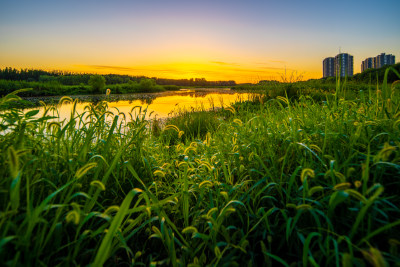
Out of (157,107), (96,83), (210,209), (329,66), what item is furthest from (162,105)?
(329,66)

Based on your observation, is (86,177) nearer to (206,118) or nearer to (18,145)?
(18,145)

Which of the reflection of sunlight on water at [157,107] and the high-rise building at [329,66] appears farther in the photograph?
the high-rise building at [329,66]

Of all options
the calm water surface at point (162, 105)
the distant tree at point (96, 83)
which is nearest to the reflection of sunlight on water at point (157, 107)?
the calm water surface at point (162, 105)

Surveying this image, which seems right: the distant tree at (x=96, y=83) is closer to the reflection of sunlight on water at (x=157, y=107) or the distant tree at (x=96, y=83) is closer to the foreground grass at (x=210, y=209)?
the reflection of sunlight on water at (x=157, y=107)

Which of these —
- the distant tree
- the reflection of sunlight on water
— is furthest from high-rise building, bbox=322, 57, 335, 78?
A: the reflection of sunlight on water

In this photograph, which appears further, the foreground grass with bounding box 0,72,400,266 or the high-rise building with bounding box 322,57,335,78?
the high-rise building with bounding box 322,57,335,78

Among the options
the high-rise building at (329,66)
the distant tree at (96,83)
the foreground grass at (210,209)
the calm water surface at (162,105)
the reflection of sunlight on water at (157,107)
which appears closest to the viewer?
the foreground grass at (210,209)

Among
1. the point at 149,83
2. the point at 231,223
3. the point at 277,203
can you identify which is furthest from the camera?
the point at 149,83

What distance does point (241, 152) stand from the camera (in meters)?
2.07

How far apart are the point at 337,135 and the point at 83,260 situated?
1.76 metres

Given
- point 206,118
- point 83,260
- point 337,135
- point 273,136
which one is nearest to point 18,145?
point 83,260

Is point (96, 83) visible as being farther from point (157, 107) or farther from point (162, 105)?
point (157, 107)

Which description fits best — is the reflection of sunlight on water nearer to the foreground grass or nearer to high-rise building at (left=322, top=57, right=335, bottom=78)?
the foreground grass

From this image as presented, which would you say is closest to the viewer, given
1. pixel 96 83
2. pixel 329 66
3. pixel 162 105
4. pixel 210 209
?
pixel 210 209
